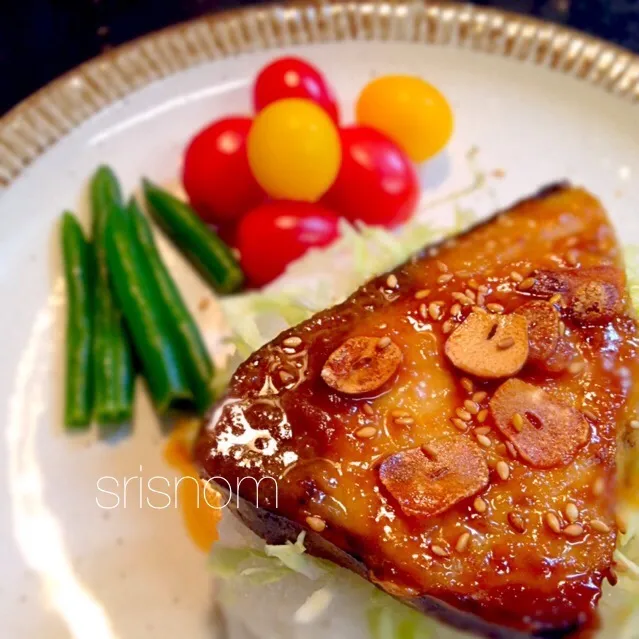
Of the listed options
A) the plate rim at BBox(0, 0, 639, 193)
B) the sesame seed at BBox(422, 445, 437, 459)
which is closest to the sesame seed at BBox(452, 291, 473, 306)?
the sesame seed at BBox(422, 445, 437, 459)

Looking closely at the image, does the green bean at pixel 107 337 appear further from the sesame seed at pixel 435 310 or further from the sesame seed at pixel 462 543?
the sesame seed at pixel 462 543

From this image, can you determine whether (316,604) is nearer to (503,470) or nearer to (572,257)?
(503,470)

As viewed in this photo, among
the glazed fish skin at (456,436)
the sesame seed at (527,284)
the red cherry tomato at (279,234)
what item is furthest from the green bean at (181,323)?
the sesame seed at (527,284)

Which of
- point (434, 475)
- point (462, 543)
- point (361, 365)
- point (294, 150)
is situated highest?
point (294, 150)

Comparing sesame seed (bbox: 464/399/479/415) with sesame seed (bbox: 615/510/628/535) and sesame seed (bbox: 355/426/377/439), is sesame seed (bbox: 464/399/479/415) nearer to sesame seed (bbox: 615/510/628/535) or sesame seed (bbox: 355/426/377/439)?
sesame seed (bbox: 355/426/377/439)

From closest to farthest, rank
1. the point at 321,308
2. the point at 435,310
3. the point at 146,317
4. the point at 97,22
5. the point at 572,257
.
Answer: the point at 435,310 → the point at 572,257 → the point at 321,308 → the point at 146,317 → the point at 97,22

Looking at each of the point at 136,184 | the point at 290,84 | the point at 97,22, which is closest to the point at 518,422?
the point at 290,84

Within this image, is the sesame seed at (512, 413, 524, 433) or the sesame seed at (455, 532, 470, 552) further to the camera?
the sesame seed at (512, 413, 524, 433)
